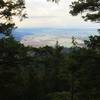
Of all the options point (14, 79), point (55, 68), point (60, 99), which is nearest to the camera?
point (14, 79)

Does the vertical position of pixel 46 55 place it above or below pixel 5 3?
below

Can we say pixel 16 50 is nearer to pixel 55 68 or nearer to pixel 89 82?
pixel 89 82

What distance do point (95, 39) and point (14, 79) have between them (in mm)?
6457

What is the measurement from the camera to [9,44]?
21703 mm

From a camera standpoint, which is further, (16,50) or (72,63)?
(72,63)

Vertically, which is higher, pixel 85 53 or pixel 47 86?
pixel 85 53

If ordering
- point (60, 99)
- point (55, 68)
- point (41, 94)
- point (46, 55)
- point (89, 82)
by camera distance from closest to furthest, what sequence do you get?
point (46, 55), point (89, 82), point (60, 99), point (41, 94), point (55, 68)

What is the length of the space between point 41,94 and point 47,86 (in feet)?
8.87

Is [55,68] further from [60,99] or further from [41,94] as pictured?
[60,99]

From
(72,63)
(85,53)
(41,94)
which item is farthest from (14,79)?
(41,94)

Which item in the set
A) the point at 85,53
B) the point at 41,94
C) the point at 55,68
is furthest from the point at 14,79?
the point at 55,68

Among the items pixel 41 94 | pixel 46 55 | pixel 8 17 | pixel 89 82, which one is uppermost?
pixel 8 17

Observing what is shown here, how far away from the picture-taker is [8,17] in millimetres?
21750

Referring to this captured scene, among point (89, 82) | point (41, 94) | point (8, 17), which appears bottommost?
point (41, 94)
